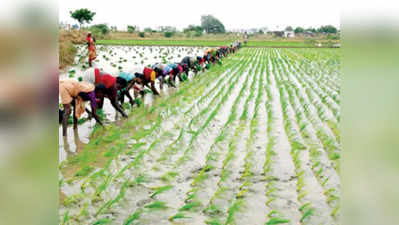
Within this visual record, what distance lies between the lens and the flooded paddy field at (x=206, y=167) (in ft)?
10.8

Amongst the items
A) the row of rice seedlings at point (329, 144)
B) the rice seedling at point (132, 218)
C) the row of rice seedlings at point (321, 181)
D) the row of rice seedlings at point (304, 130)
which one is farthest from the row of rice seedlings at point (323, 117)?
→ the rice seedling at point (132, 218)

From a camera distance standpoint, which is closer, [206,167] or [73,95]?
[206,167]

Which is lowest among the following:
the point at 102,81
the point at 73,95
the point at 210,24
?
the point at 73,95

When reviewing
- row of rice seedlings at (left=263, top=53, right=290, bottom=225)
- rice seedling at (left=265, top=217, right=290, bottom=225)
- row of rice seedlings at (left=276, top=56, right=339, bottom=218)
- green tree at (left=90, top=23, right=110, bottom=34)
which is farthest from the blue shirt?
green tree at (left=90, top=23, right=110, bottom=34)

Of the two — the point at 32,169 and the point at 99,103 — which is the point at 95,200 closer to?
the point at 32,169

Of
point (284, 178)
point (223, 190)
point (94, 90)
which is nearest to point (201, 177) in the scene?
point (223, 190)

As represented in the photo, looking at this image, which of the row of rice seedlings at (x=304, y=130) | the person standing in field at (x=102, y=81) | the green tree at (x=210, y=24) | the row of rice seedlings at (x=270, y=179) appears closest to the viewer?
the row of rice seedlings at (x=270, y=179)

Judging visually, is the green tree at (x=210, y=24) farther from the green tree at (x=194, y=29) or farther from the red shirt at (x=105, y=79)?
the red shirt at (x=105, y=79)

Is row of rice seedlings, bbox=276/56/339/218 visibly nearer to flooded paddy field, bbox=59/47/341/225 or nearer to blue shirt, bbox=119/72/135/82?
flooded paddy field, bbox=59/47/341/225

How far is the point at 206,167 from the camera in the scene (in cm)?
431

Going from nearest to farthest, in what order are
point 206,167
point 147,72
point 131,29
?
point 206,167 → point 147,72 → point 131,29

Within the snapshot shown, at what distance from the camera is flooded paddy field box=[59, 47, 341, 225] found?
129 inches

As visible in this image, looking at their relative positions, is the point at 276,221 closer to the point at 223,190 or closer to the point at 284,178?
the point at 223,190

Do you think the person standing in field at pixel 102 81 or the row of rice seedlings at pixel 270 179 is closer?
the row of rice seedlings at pixel 270 179
